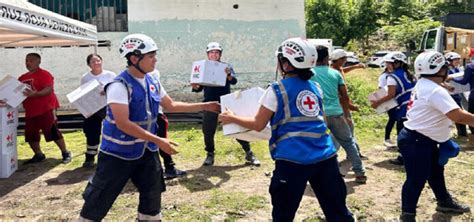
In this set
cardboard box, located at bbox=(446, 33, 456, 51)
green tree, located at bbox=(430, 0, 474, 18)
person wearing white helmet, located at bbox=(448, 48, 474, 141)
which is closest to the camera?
person wearing white helmet, located at bbox=(448, 48, 474, 141)

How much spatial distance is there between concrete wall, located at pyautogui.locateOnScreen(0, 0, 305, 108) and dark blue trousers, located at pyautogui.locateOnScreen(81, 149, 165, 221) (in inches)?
334

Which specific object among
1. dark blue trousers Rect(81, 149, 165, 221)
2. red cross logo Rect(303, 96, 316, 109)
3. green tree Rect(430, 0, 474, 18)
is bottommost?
dark blue trousers Rect(81, 149, 165, 221)

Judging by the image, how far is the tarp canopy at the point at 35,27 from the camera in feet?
16.5

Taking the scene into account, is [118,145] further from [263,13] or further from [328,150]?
[263,13]

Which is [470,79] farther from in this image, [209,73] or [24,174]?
[24,174]

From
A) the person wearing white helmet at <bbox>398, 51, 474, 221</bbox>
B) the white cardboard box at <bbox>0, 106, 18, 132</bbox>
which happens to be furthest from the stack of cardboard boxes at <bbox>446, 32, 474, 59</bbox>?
the white cardboard box at <bbox>0, 106, 18, 132</bbox>

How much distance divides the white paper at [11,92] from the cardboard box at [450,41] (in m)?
11.6

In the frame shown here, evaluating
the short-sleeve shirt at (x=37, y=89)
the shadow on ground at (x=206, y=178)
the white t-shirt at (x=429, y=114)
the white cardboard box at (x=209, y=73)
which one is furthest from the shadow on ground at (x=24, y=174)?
the white t-shirt at (x=429, y=114)

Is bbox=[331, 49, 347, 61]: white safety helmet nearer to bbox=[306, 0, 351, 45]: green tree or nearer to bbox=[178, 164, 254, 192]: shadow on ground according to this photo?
bbox=[178, 164, 254, 192]: shadow on ground

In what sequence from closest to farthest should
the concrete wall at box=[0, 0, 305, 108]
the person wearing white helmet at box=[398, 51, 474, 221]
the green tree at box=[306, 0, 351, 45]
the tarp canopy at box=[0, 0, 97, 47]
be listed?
the person wearing white helmet at box=[398, 51, 474, 221] → the tarp canopy at box=[0, 0, 97, 47] → the concrete wall at box=[0, 0, 305, 108] → the green tree at box=[306, 0, 351, 45]

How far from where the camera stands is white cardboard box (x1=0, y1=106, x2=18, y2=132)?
20.1 feet

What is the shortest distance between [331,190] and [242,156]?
154 inches

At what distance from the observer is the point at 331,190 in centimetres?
324

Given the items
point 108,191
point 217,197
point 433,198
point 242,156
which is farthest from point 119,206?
point 433,198
